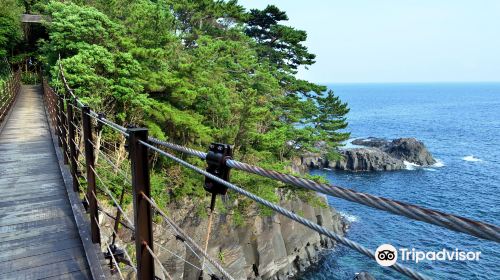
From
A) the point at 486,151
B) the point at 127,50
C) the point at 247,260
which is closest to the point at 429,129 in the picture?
the point at 486,151

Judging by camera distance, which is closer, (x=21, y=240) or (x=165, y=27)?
(x=21, y=240)

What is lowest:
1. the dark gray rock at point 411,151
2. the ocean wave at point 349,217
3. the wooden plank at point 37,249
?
the ocean wave at point 349,217

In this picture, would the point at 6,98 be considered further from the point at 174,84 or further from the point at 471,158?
the point at 471,158

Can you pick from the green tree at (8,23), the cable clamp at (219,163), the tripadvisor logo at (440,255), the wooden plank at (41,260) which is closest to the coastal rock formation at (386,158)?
the tripadvisor logo at (440,255)

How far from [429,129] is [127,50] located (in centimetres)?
6624

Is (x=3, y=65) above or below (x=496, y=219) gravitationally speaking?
above

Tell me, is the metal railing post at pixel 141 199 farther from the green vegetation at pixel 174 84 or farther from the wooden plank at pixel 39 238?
the green vegetation at pixel 174 84

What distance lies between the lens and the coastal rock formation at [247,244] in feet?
39.8

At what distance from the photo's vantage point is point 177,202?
13.1 m

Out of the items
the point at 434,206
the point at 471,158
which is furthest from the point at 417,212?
the point at 471,158

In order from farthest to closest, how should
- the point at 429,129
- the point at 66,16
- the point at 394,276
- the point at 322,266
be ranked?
the point at 429,129 → the point at 322,266 → the point at 394,276 → the point at 66,16

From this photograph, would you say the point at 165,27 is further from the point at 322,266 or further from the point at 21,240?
the point at 322,266

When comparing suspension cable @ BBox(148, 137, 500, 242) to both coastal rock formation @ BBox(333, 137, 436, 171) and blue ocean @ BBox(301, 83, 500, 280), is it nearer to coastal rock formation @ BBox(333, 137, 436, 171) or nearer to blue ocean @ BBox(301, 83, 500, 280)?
blue ocean @ BBox(301, 83, 500, 280)

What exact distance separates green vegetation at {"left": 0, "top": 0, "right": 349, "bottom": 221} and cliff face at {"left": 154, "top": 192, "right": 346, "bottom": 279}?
2.39ft
